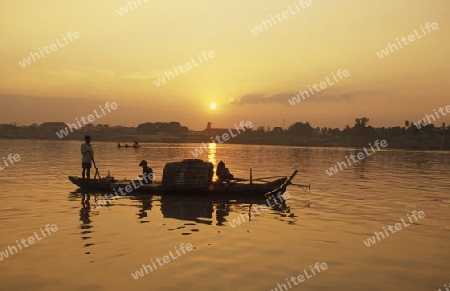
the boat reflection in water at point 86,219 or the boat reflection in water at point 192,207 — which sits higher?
the boat reflection in water at point 86,219

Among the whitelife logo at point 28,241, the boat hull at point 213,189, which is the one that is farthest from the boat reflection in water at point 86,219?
the boat hull at point 213,189

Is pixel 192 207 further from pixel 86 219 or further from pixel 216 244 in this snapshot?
pixel 216 244

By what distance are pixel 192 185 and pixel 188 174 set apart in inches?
29.9

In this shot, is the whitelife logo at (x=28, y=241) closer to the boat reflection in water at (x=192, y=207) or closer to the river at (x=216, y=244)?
the river at (x=216, y=244)

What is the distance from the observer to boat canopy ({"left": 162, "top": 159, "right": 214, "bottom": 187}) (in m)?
21.7

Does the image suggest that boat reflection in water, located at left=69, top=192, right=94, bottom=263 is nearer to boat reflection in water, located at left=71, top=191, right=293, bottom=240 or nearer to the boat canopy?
boat reflection in water, located at left=71, top=191, right=293, bottom=240

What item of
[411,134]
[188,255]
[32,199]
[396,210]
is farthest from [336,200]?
[411,134]

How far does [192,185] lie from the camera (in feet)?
70.8

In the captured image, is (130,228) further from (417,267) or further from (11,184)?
(11,184)

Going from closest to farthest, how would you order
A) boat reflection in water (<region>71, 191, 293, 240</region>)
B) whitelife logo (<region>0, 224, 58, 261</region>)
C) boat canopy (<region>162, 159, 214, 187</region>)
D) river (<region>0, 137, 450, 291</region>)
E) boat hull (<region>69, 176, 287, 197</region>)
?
river (<region>0, 137, 450, 291</region>), whitelife logo (<region>0, 224, 58, 261</region>), boat reflection in water (<region>71, 191, 293, 240</region>), boat hull (<region>69, 176, 287, 197</region>), boat canopy (<region>162, 159, 214, 187</region>)

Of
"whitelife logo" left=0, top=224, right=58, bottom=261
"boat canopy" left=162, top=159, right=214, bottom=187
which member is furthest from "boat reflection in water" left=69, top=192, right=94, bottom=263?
"boat canopy" left=162, top=159, right=214, bottom=187

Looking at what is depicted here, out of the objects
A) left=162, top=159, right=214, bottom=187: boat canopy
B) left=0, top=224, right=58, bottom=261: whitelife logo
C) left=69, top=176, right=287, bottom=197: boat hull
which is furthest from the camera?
left=162, top=159, right=214, bottom=187: boat canopy

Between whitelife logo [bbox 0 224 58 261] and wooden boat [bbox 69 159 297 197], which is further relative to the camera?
wooden boat [bbox 69 159 297 197]

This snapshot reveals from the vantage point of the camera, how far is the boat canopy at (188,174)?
71.3ft
